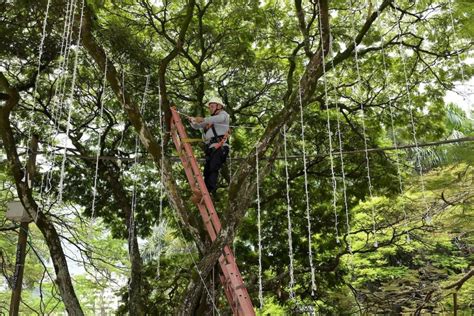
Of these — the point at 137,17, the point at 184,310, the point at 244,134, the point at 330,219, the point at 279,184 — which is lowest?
the point at 184,310

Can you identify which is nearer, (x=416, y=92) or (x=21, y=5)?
(x=21, y=5)

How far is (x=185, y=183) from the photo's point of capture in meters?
8.34

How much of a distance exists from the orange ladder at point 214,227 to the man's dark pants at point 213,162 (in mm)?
375

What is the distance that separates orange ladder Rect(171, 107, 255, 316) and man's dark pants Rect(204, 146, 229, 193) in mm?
375

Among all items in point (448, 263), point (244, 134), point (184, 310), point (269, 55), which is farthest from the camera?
point (448, 263)

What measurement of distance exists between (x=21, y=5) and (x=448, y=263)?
8.90m

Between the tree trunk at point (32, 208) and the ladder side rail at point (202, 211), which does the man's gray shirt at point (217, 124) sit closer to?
the ladder side rail at point (202, 211)

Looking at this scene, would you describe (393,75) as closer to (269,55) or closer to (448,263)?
(269,55)

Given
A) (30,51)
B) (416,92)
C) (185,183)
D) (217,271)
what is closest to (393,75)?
(416,92)

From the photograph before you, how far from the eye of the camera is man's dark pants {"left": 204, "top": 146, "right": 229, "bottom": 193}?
494cm

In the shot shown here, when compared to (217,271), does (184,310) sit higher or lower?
lower

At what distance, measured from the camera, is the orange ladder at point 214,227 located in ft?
12.2

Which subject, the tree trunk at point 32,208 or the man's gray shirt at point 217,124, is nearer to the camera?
the man's gray shirt at point 217,124

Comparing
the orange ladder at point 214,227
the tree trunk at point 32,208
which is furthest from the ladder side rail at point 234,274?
the tree trunk at point 32,208
